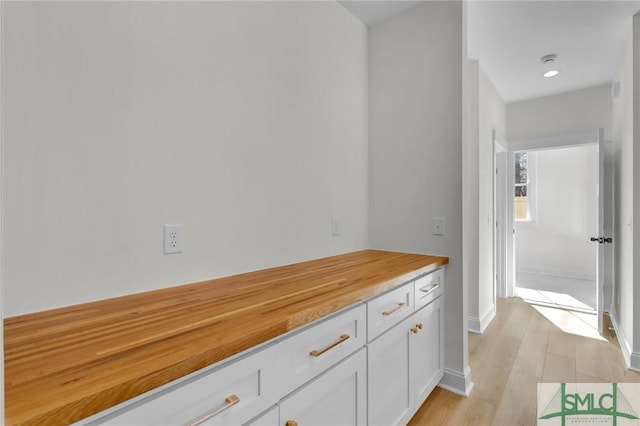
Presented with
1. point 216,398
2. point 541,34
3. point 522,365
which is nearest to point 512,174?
point 541,34

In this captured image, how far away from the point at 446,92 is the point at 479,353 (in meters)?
2.04

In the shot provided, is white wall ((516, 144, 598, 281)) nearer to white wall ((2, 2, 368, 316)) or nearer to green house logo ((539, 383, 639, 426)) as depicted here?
green house logo ((539, 383, 639, 426))

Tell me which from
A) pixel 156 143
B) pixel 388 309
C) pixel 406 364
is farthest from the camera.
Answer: pixel 406 364

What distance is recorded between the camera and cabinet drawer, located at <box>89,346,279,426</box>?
657 millimetres

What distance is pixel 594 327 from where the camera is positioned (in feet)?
10.4

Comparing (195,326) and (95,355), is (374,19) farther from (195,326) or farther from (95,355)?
(95,355)

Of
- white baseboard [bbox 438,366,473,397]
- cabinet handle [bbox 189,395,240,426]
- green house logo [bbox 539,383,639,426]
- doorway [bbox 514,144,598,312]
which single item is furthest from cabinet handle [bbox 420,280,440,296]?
→ doorway [bbox 514,144,598,312]

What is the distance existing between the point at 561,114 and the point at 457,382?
11.7ft

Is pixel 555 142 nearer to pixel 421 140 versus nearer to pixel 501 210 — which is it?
pixel 501 210

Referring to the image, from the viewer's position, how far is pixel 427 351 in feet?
6.09

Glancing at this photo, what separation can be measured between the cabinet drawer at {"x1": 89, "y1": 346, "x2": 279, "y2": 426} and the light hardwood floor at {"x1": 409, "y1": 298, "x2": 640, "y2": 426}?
130 cm

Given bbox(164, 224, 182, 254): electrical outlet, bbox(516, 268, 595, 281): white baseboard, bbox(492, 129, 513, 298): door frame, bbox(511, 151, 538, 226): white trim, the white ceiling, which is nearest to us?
bbox(164, 224, 182, 254): electrical outlet

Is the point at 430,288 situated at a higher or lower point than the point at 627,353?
higher

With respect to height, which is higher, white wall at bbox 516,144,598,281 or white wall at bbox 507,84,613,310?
white wall at bbox 507,84,613,310
